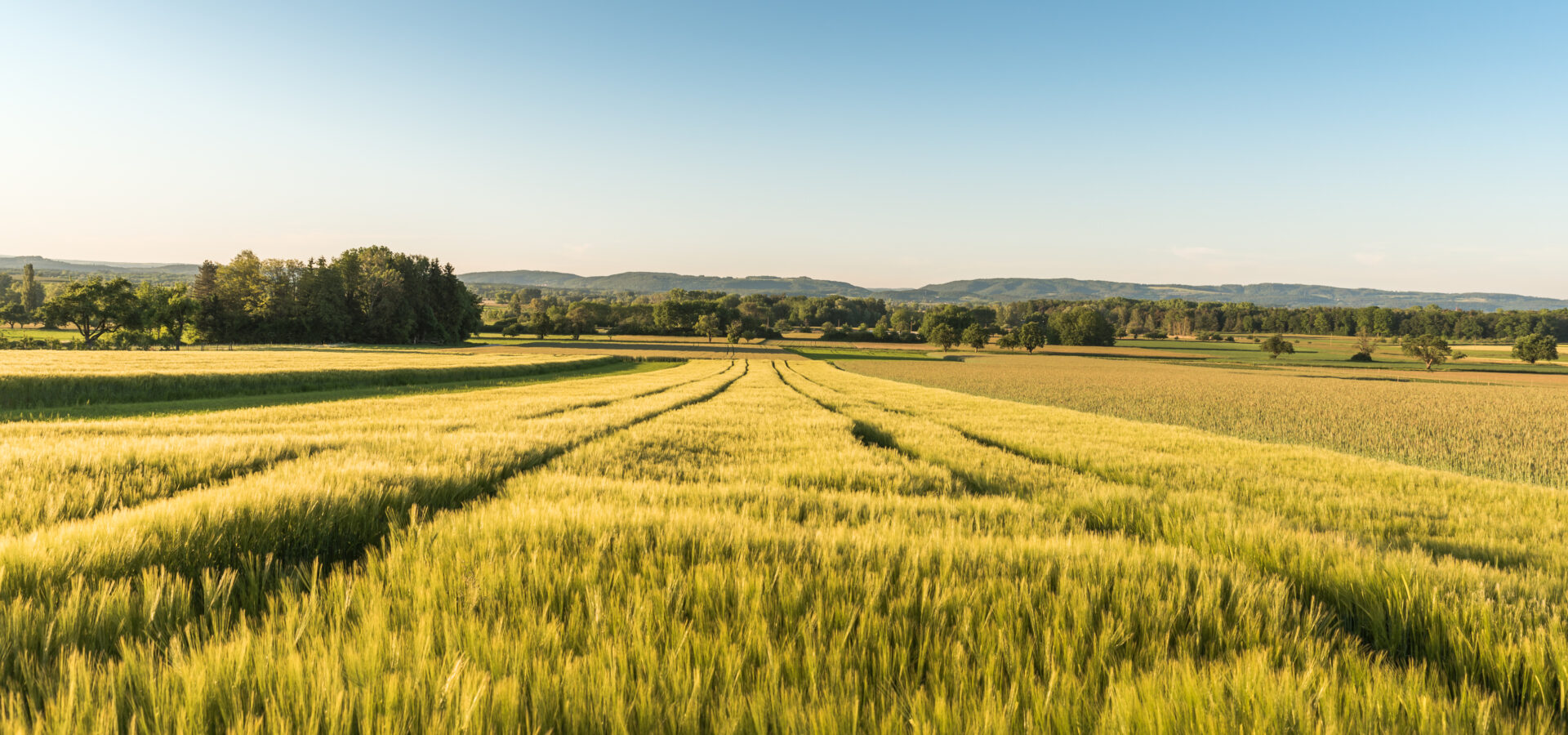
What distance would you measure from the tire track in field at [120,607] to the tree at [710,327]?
14878 cm

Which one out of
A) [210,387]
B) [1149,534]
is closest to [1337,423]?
[1149,534]

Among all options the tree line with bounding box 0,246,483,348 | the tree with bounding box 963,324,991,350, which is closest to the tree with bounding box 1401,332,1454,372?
the tree with bounding box 963,324,991,350

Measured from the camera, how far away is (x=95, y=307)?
7469 cm

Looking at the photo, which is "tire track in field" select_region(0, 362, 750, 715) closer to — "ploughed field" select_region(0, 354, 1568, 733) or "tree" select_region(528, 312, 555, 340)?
"ploughed field" select_region(0, 354, 1568, 733)

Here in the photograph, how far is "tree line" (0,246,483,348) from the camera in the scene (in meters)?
76.4

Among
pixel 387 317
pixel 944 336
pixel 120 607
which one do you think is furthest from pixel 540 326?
pixel 120 607

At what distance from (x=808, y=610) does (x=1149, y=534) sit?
3481 mm

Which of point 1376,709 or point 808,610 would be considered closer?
point 1376,709

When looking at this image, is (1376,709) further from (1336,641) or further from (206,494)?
(206,494)

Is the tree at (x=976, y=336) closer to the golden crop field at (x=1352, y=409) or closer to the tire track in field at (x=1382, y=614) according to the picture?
the golden crop field at (x=1352, y=409)

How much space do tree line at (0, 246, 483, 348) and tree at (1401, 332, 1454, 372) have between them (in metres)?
157

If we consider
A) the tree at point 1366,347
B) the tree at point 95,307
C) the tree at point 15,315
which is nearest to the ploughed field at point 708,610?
the tree at point 95,307

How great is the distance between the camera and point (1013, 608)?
2273 millimetres

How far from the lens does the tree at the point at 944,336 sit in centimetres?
13000
